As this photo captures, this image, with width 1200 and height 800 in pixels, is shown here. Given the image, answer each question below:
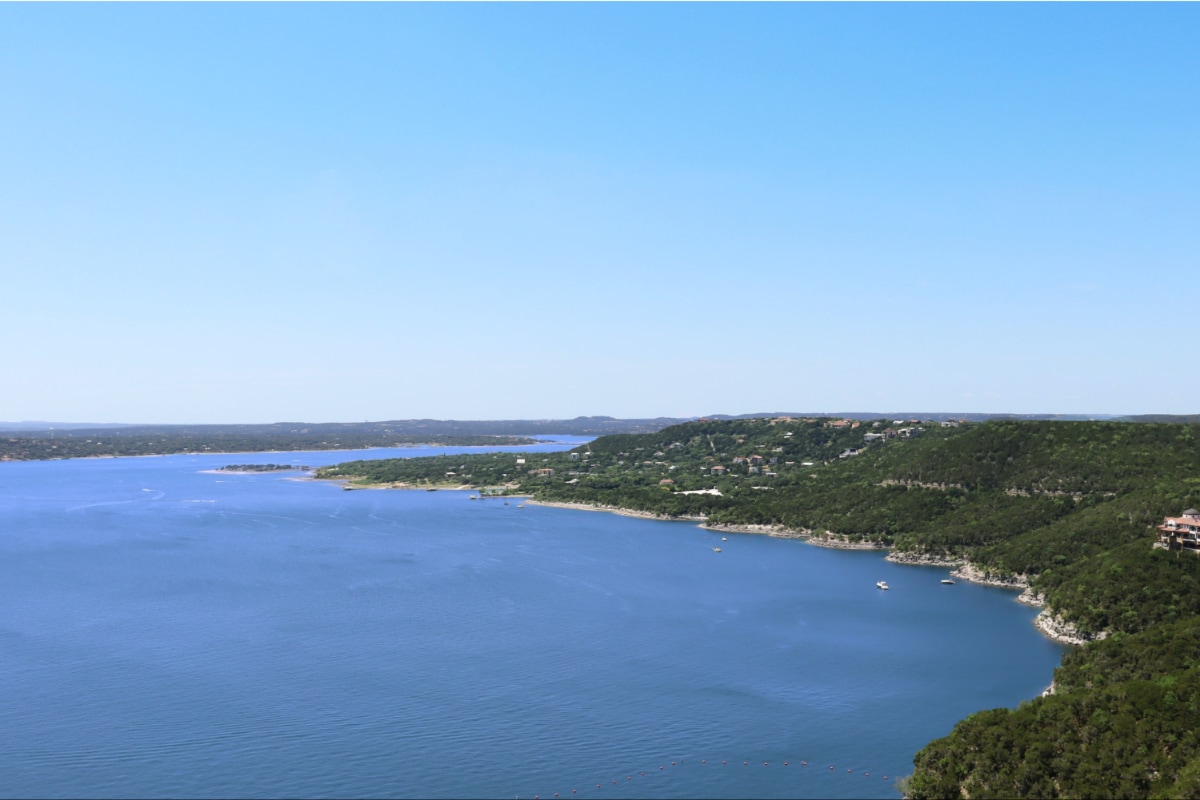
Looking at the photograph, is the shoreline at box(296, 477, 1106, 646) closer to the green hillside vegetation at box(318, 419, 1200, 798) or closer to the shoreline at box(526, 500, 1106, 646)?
the shoreline at box(526, 500, 1106, 646)

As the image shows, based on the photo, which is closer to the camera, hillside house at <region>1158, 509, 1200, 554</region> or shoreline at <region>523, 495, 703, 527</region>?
hillside house at <region>1158, 509, 1200, 554</region>

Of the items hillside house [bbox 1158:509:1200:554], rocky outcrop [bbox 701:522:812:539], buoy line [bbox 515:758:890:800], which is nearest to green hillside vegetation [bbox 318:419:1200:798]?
Result: rocky outcrop [bbox 701:522:812:539]

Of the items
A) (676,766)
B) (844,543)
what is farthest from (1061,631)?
(844,543)

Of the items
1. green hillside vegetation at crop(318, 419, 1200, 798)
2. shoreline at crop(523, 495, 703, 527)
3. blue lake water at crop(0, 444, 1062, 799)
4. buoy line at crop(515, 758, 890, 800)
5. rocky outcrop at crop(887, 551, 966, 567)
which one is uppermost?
green hillside vegetation at crop(318, 419, 1200, 798)

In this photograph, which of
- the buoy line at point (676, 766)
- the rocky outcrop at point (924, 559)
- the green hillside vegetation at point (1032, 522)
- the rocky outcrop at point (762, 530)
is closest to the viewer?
the green hillside vegetation at point (1032, 522)

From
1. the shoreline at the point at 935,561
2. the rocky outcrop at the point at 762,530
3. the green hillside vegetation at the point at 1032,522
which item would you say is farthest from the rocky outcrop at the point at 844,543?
the rocky outcrop at the point at 762,530

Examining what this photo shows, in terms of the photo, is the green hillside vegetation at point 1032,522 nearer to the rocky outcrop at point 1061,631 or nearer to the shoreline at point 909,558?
the rocky outcrop at point 1061,631

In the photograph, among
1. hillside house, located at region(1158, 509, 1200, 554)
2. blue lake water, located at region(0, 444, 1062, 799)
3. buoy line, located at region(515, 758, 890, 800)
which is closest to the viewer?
buoy line, located at region(515, 758, 890, 800)
